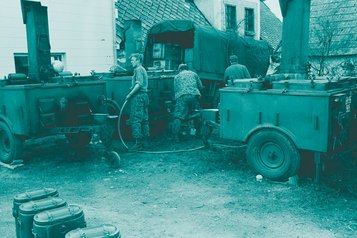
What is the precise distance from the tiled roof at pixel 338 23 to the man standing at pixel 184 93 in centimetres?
613

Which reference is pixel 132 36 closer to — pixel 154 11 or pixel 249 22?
pixel 154 11

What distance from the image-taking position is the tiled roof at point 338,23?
47.0 feet

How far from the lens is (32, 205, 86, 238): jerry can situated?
3.76m

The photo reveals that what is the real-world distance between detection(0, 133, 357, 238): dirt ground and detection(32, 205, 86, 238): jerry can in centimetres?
105

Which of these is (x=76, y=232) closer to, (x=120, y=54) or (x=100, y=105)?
(x=100, y=105)

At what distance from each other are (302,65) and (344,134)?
5.58 feet

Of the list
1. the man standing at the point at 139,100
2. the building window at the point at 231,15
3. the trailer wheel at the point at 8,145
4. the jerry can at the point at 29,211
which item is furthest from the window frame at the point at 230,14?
the jerry can at the point at 29,211

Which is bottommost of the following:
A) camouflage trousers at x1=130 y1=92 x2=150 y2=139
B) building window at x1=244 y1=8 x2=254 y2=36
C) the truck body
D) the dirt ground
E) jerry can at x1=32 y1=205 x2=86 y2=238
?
the dirt ground

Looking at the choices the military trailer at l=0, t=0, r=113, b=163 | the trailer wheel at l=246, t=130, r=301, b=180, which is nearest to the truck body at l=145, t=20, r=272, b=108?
the military trailer at l=0, t=0, r=113, b=163

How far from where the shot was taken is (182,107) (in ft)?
31.7

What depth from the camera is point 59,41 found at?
41.7 feet

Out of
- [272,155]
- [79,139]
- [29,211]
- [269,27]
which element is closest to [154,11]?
[269,27]

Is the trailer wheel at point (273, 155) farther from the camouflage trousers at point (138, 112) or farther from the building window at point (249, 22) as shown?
the building window at point (249, 22)

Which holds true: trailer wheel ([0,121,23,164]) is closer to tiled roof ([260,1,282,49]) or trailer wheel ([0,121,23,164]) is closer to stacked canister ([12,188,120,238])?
stacked canister ([12,188,120,238])
